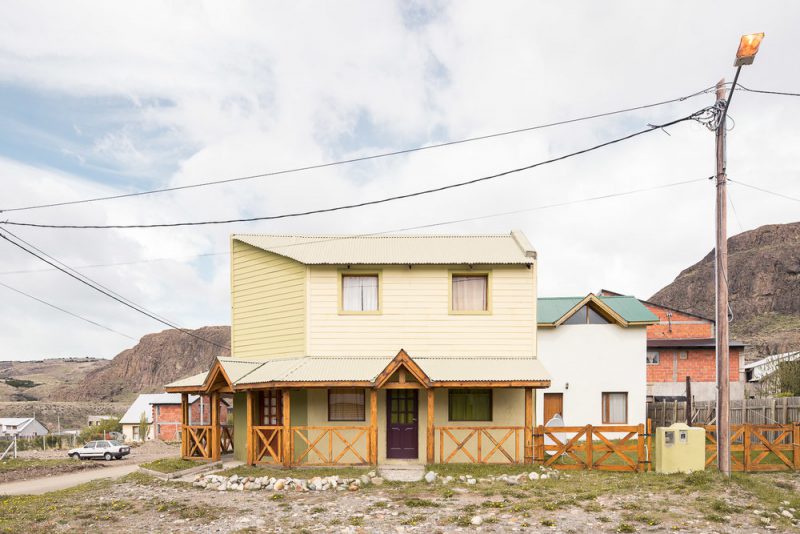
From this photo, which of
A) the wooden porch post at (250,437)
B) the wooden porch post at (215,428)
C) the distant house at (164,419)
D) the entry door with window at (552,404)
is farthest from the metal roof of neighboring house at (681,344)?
the distant house at (164,419)

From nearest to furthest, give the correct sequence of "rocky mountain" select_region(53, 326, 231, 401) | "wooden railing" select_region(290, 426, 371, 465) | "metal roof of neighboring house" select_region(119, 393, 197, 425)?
"wooden railing" select_region(290, 426, 371, 465) < "metal roof of neighboring house" select_region(119, 393, 197, 425) < "rocky mountain" select_region(53, 326, 231, 401)

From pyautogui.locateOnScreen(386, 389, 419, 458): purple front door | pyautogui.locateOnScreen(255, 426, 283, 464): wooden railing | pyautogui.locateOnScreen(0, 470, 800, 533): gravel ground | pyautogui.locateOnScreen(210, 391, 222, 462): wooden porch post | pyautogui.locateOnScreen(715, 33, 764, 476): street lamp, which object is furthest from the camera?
pyautogui.locateOnScreen(210, 391, 222, 462): wooden porch post

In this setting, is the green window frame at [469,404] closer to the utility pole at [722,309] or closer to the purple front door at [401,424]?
the purple front door at [401,424]

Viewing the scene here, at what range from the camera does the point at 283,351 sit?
2200cm

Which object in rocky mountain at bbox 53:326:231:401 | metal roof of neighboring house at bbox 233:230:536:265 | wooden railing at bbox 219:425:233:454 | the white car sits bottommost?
rocky mountain at bbox 53:326:231:401

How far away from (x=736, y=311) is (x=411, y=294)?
121947 mm

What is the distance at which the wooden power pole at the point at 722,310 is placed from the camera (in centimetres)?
1519

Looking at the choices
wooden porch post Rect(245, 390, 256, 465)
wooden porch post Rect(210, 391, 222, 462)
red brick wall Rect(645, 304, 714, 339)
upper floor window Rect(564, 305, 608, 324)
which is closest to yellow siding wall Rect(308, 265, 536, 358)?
wooden porch post Rect(245, 390, 256, 465)

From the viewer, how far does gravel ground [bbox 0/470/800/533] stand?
1226cm

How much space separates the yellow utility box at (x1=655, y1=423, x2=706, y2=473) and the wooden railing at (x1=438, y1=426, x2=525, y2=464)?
13.3 feet

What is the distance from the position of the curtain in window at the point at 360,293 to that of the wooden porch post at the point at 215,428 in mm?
5028

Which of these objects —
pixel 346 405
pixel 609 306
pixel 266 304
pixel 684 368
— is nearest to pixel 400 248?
pixel 266 304

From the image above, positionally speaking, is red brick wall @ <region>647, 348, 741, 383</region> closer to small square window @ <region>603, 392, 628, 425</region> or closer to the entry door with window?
small square window @ <region>603, 392, 628, 425</region>

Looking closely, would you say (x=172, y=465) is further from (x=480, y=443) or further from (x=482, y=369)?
(x=482, y=369)
